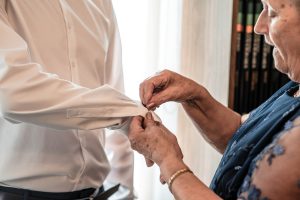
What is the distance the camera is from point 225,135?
4.22ft

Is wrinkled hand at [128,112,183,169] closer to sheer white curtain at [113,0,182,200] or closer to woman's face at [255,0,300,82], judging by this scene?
woman's face at [255,0,300,82]

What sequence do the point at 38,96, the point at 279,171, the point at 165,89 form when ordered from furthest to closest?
the point at 165,89
the point at 38,96
the point at 279,171

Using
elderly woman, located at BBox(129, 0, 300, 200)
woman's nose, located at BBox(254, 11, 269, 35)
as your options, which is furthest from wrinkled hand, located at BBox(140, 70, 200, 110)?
woman's nose, located at BBox(254, 11, 269, 35)

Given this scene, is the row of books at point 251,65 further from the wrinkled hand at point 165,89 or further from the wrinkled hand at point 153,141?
the wrinkled hand at point 153,141

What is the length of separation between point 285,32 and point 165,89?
1.36 feet

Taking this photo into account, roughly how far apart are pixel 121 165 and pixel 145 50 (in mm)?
465

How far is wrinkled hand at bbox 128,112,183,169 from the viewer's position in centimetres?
99

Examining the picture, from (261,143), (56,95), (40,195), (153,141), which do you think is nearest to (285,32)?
(261,143)

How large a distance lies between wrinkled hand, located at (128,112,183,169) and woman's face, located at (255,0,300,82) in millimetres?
310

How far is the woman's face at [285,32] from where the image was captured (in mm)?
864

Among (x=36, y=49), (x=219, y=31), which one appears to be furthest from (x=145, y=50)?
(x=36, y=49)

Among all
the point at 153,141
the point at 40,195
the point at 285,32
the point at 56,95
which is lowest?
the point at 40,195

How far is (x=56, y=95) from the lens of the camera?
0.95 m

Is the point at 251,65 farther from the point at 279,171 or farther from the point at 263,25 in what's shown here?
the point at 279,171
